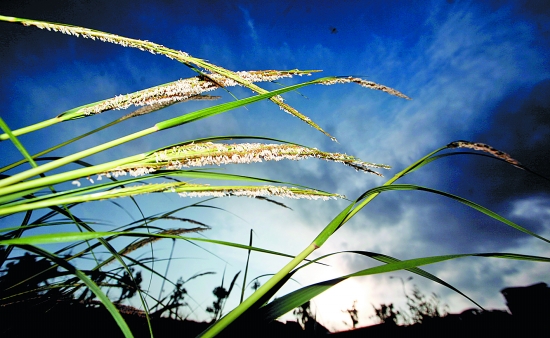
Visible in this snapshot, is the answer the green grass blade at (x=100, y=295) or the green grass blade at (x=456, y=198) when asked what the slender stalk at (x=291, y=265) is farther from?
the green grass blade at (x=100, y=295)

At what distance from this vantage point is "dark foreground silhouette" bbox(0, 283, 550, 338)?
1.26 metres

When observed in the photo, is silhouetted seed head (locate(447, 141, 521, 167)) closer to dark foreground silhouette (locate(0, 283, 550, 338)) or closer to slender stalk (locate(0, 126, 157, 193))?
dark foreground silhouette (locate(0, 283, 550, 338))

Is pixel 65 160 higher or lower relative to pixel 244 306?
higher

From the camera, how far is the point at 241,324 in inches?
21.3

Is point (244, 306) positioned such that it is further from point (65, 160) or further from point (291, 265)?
point (65, 160)

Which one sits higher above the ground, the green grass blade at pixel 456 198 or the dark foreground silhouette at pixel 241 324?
the green grass blade at pixel 456 198

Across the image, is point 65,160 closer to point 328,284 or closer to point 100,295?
point 100,295

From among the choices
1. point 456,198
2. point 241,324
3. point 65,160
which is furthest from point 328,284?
point 65,160

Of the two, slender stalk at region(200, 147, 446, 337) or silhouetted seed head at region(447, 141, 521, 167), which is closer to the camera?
slender stalk at region(200, 147, 446, 337)

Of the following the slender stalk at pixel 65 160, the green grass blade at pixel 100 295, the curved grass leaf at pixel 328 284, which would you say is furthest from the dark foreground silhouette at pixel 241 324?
the slender stalk at pixel 65 160

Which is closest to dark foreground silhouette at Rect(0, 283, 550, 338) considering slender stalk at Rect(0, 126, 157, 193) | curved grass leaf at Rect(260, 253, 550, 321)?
curved grass leaf at Rect(260, 253, 550, 321)

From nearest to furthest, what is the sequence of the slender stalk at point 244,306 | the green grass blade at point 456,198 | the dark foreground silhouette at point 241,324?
the slender stalk at point 244,306
the green grass blade at point 456,198
the dark foreground silhouette at point 241,324

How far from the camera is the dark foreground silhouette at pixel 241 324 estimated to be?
1257 mm

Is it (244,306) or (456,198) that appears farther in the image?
(456,198)
